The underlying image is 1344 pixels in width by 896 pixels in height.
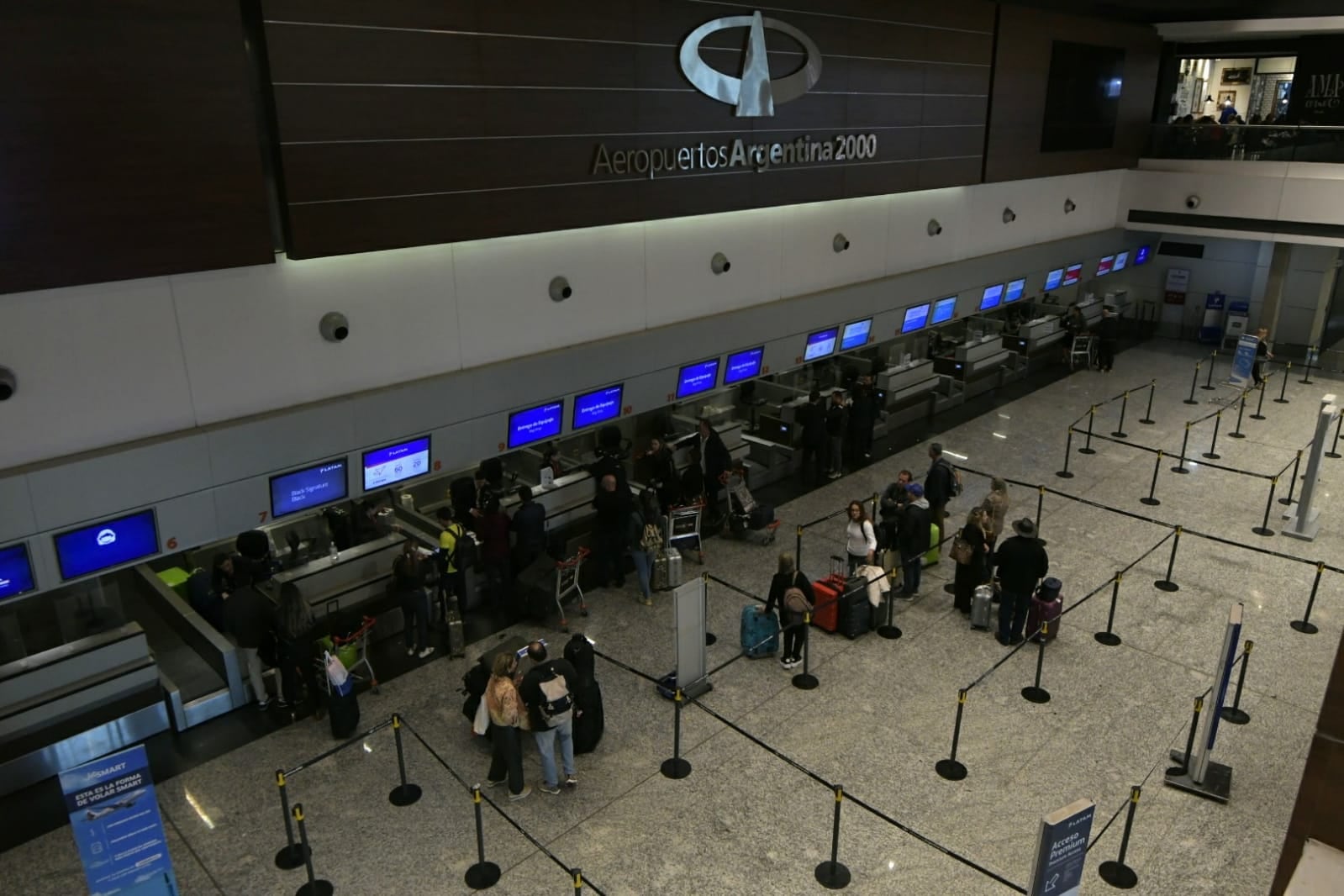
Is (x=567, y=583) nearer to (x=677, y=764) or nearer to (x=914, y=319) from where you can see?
A: (x=677, y=764)

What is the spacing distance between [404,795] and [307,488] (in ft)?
10.5

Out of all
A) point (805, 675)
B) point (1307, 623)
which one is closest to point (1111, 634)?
point (1307, 623)

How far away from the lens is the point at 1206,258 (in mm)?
24141

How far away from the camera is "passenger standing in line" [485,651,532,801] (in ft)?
24.3

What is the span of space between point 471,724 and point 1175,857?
6086 mm

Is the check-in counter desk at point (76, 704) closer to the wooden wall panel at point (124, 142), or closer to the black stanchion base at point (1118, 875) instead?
the wooden wall panel at point (124, 142)

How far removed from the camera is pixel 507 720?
7.40m

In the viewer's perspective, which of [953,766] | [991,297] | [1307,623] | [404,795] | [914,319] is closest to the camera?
[404,795]

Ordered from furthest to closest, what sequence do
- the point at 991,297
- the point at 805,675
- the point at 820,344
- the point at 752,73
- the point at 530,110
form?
the point at 991,297, the point at 820,344, the point at 752,73, the point at 530,110, the point at 805,675

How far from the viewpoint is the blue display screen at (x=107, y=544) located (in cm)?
773

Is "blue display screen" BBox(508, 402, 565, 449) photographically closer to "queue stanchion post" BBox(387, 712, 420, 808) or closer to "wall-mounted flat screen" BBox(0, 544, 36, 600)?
"queue stanchion post" BBox(387, 712, 420, 808)

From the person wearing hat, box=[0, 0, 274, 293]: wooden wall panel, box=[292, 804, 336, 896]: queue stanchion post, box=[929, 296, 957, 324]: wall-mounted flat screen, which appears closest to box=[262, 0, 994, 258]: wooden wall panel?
box=[0, 0, 274, 293]: wooden wall panel

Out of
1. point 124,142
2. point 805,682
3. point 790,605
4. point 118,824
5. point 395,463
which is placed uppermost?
point 124,142

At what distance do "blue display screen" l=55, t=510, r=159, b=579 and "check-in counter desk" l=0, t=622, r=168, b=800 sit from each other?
3.37 ft
